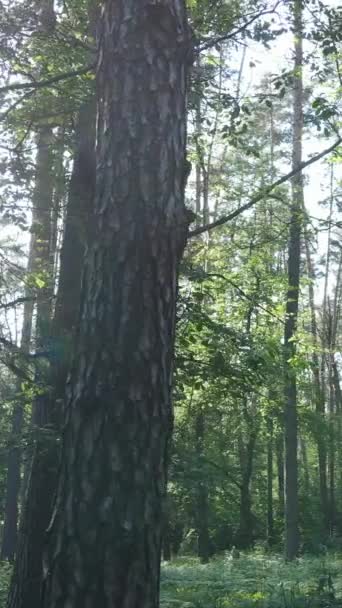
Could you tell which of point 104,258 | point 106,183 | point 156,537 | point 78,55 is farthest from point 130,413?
point 78,55

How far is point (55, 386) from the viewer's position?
5.91 m

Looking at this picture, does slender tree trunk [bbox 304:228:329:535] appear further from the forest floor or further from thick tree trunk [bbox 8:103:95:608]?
thick tree trunk [bbox 8:103:95:608]

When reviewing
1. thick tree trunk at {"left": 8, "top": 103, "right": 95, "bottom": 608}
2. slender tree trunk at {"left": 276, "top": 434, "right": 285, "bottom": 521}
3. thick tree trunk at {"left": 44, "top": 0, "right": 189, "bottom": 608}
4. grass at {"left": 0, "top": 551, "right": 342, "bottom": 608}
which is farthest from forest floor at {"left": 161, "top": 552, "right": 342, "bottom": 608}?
slender tree trunk at {"left": 276, "top": 434, "right": 285, "bottom": 521}

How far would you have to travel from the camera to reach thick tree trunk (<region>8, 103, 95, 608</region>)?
5.55 m

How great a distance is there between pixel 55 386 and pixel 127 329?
337 centimetres

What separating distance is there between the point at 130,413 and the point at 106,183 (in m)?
1.01

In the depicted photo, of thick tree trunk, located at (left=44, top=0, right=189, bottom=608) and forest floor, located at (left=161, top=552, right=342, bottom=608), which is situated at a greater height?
thick tree trunk, located at (left=44, top=0, right=189, bottom=608)

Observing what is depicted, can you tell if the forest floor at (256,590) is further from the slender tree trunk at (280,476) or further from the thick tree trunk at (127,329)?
the slender tree trunk at (280,476)

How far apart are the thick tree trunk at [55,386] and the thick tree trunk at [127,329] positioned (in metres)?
2.65

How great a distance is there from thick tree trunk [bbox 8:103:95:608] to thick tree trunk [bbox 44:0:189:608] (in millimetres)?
2645

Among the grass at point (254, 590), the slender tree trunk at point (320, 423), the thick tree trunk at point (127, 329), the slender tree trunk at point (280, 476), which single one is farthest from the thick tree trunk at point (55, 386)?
the slender tree trunk at point (280, 476)

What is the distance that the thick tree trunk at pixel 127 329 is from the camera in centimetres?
244

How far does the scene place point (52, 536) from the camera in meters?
2.51

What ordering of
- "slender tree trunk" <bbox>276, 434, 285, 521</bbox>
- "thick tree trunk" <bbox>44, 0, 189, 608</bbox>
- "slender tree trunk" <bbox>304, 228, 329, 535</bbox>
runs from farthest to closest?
1. "slender tree trunk" <bbox>276, 434, 285, 521</bbox>
2. "slender tree trunk" <bbox>304, 228, 329, 535</bbox>
3. "thick tree trunk" <bbox>44, 0, 189, 608</bbox>
